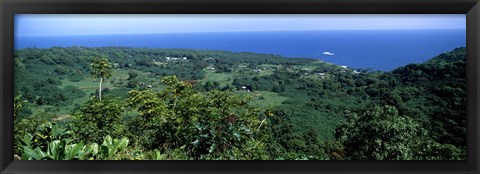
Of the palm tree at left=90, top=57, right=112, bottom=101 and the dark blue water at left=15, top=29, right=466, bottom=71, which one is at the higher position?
the dark blue water at left=15, top=29, right=466, bottom=71

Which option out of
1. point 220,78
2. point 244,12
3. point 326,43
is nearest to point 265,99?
point 220,78

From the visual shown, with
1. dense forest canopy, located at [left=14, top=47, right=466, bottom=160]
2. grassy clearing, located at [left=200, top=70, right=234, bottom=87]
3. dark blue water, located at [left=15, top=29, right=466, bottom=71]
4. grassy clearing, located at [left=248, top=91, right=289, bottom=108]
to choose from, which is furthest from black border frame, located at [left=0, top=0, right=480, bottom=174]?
grassy clearing, located at [left=200, top=70, right=234, bottom=87]

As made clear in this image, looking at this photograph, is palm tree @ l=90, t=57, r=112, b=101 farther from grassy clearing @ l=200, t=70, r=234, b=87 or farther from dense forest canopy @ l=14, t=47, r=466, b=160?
grassy clearing @ l=200, t=70, r=234, b=87

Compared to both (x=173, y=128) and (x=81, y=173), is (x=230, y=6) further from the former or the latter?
(x=173, y=128)

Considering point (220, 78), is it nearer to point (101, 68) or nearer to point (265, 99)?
point (265, 99)

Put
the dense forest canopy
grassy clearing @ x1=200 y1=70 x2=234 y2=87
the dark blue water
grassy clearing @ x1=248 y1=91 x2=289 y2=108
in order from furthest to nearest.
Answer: grassy clearing @ x1=200 y1=70 x2=234 y2=87
grassy clearing @ x1=248 y1=91 x2=289 y2=108
the dark blue water
the dense forest canopy

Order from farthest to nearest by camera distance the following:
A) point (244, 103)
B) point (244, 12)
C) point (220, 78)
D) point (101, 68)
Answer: point (220, 78) < point (101, 68) < point (244, 103) < point (244, 12)
